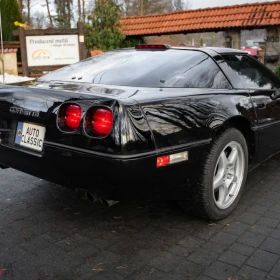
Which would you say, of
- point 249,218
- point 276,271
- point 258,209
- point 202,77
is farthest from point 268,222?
point 202,77

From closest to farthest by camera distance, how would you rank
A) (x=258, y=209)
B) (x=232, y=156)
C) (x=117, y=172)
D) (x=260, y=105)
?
(x=117, y=172) < (x=232, y=156) < (x=258, y=209) < (x=260, y=105)

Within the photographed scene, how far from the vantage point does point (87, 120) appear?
2279mm

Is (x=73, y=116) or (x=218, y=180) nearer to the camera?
(x=73, y=116)

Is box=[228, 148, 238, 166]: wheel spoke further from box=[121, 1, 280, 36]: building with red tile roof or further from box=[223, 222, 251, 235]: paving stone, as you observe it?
box=[121, 1, 280, 36]: building with red tile roof

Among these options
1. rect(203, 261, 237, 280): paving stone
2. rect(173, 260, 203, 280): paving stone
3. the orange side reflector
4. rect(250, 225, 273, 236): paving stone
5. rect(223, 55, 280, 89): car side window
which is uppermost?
rect(223, 55, 280, 89): car side window

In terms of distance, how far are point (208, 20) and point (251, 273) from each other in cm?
1243

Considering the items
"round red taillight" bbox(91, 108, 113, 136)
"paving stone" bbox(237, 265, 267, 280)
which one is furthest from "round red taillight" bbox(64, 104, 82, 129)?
"paving stone" bbox(237, 265, 267, 280)

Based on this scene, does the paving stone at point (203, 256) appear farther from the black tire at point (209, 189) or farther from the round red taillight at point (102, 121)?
the round red taillight at point (102, 121)

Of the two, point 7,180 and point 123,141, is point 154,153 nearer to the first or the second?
point 123,141

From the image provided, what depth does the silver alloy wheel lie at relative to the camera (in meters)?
3.01

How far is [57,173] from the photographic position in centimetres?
250

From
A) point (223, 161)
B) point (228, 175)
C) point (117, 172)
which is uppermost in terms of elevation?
point (117, 172)

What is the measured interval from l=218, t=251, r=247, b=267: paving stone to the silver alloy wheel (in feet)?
1.72

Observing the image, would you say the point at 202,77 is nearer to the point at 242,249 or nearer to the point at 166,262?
the point at 242,249
